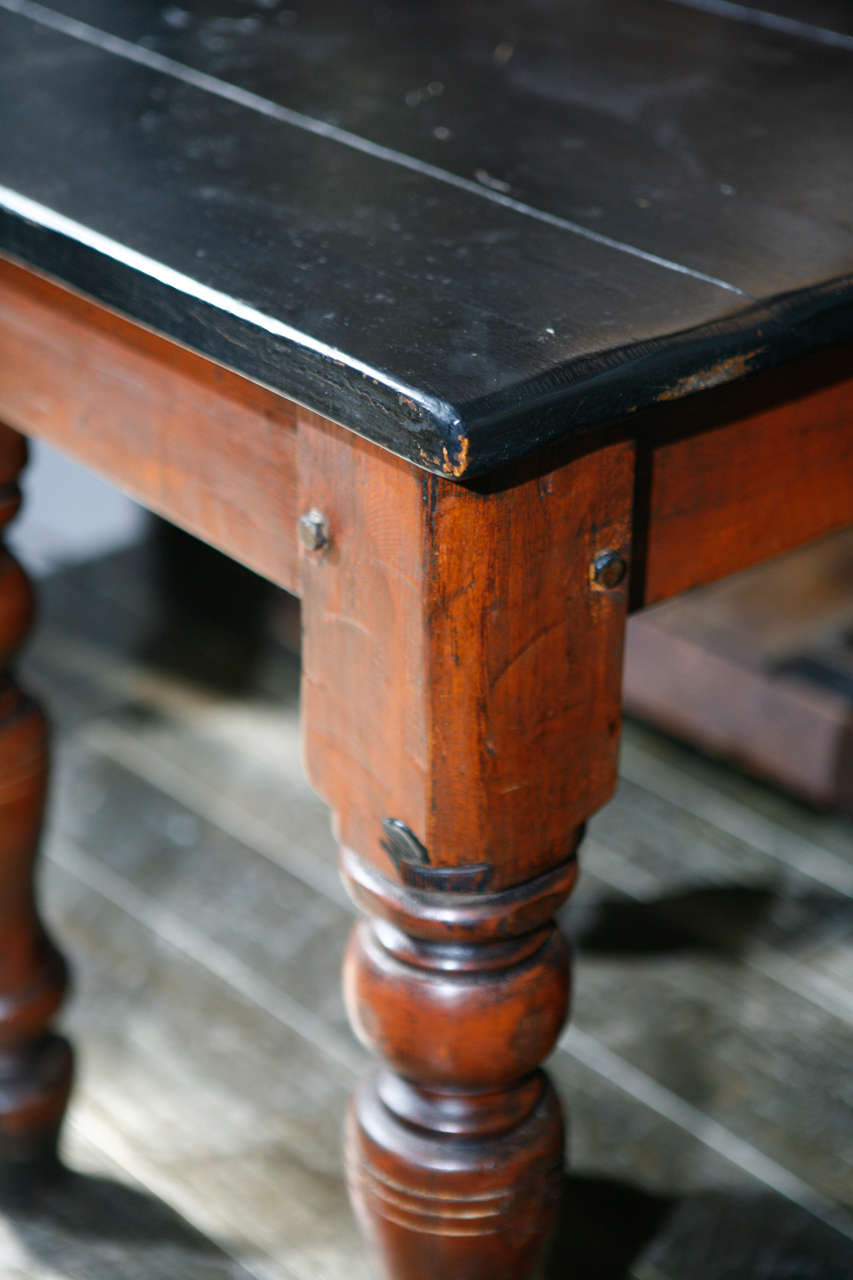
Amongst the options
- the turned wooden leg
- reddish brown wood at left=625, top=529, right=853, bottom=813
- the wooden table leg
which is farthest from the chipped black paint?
reddish brown wood at left=625, top=529, right=853, bottom=813

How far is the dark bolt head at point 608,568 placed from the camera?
0.59 m

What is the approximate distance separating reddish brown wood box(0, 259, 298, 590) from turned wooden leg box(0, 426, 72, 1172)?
16 centimetres

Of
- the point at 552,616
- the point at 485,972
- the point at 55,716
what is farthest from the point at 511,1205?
the point at 55,716

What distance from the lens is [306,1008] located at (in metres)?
1.34

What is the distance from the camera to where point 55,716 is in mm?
1770

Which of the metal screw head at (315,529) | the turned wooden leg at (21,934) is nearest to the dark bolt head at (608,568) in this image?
the metal screw head at (315,529)

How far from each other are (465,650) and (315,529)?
0.09 meters

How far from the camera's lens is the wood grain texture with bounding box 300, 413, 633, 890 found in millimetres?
558

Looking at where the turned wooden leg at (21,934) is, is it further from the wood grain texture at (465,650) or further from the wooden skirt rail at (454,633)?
the wood grain texture at (465,650)

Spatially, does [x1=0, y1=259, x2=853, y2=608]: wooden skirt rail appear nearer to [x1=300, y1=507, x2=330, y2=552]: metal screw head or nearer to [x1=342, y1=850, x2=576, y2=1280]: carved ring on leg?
[x1=300, y1=507, x2=330, y2=552]: metal screw head

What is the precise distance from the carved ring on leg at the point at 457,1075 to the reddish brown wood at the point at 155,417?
0.51ft

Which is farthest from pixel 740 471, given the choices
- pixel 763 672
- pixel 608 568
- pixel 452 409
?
pixel 763 672

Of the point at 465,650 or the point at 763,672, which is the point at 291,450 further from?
the point at 763,672

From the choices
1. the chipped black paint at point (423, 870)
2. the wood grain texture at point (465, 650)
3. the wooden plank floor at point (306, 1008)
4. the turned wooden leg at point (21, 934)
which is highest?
the wood grain texture at point (465, 650)
